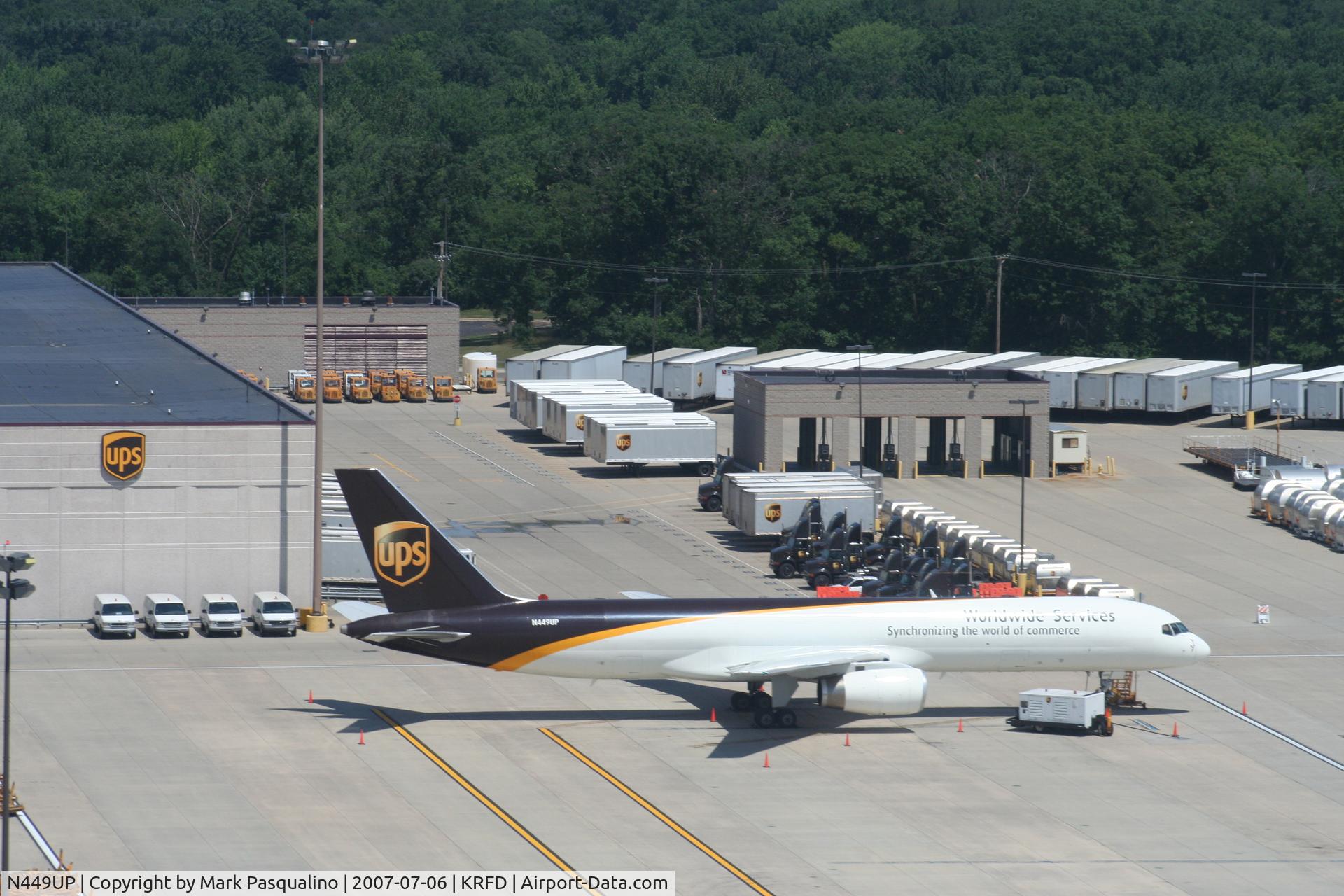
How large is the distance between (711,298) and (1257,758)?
397 feet

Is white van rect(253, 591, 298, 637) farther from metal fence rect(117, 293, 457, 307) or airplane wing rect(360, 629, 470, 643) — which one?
metal fence rect(117, 293, 457, 307)

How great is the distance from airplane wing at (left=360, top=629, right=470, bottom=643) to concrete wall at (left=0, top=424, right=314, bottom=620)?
19393 mm

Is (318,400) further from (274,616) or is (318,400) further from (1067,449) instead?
(1067,449)

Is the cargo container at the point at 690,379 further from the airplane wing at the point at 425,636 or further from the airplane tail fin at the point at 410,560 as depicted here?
the airplane wing at the point at 425,636

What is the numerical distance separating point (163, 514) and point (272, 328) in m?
78.5

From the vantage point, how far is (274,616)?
254ft

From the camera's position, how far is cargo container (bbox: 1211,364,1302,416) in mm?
138875

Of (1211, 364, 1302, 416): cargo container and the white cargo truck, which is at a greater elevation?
(1211, 364, 1302, 416): cargo container

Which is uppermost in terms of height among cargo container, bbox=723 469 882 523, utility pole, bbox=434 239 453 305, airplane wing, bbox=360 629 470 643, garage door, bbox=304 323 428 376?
utility pole, bbox=434 239 453 305

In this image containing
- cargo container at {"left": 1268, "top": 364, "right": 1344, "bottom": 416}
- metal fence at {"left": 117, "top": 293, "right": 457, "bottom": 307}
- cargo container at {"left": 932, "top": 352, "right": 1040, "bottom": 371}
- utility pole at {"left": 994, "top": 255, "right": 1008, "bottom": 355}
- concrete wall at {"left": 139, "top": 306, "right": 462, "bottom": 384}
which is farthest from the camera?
utility pole at {"left": 994, "top": 255, "right": 1008, "bottom": 355}

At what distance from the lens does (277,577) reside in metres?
80.8

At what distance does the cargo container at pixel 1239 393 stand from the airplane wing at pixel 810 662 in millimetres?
81401

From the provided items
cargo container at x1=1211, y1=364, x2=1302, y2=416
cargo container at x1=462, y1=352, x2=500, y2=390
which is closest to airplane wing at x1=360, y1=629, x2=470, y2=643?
cargo container at x1=1211, y1=364, x2=1302, y2=416

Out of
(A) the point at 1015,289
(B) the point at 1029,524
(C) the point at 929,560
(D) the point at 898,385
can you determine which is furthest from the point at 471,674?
(A) the point at 1015,289
